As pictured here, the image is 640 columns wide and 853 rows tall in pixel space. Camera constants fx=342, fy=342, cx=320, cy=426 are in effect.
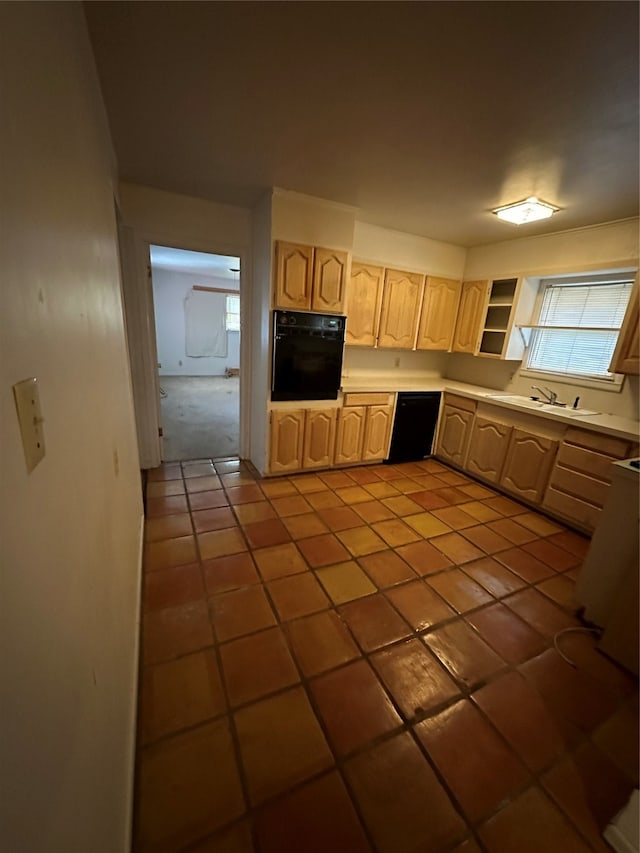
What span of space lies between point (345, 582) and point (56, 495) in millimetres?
1788

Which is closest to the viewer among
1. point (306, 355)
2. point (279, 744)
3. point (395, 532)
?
point (279, 744)

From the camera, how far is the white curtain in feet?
26.3

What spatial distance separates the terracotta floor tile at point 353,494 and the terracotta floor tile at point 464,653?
1.35 metres

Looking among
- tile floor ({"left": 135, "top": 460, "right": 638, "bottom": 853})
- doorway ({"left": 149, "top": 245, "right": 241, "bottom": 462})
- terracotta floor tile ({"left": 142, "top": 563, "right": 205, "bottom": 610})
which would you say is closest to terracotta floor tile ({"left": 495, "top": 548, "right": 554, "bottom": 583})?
tile floor ({"left": 135, "top": 460, "right": 638, "bottom": 853})

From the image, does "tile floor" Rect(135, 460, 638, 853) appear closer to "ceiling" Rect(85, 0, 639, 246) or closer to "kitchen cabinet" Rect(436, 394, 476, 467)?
"kitchen cabinet" Rect(436, 394, 476, 467)

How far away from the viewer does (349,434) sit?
3.60 meters

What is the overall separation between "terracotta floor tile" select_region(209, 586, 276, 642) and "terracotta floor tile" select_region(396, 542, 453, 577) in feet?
3.26

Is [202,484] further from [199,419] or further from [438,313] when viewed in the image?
[438,313]

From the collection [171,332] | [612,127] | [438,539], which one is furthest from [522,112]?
[171,332]

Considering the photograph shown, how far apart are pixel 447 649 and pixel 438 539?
0.95 meters

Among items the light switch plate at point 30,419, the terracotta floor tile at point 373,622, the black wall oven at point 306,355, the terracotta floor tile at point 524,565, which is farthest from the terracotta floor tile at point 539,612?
the light switch plate at point 30,419

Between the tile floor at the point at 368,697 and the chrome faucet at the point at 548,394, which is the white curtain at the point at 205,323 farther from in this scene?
the chrome faucet at the point at 548,394

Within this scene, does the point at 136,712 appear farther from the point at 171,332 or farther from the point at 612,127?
the point at 171,332

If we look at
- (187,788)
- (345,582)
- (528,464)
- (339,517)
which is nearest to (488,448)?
(528,464)
